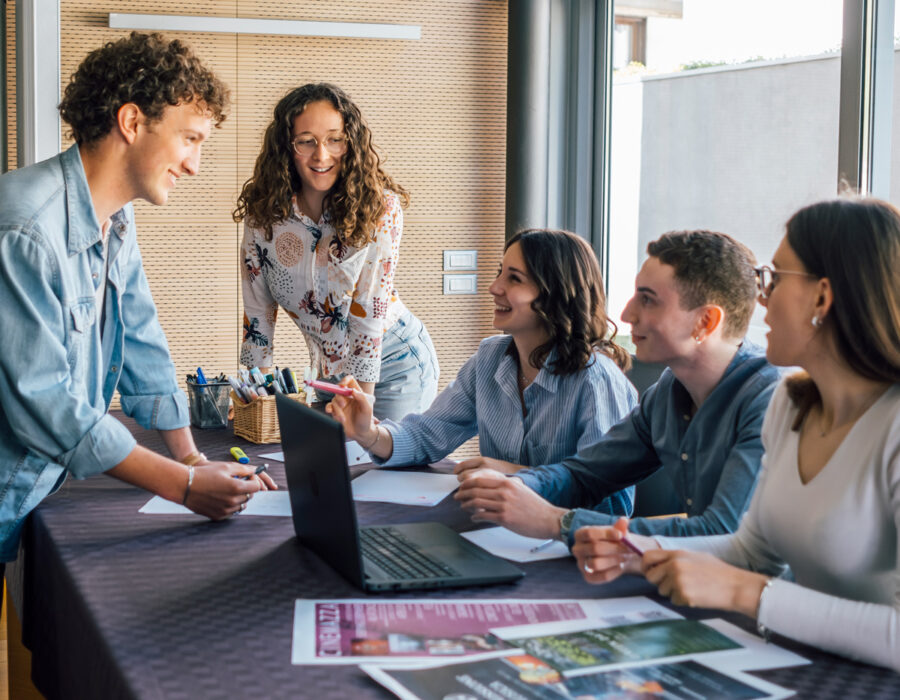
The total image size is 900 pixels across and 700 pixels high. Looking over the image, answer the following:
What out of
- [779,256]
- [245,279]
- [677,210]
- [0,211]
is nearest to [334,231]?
[245,279]

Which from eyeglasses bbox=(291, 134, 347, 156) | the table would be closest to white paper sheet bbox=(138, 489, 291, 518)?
the table

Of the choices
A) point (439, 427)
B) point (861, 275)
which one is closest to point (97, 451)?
point (439, 427)

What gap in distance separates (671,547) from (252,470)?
0.78 meters

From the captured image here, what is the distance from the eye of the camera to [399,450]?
2248 millimetres

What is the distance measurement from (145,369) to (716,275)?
1219mm

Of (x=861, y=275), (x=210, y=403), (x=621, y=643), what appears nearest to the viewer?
(x=621, y=643)

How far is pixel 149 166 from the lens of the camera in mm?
1824

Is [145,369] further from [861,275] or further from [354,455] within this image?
[861,275]

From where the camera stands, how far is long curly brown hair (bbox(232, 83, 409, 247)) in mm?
2695

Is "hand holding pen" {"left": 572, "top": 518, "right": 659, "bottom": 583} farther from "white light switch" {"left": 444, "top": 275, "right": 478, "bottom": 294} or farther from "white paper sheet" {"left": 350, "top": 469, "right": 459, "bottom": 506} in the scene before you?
"white light switch" {"left": 444, "top": 275, "right": 478, "bottom": 294}

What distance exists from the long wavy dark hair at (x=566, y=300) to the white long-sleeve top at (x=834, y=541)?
0.72 metres

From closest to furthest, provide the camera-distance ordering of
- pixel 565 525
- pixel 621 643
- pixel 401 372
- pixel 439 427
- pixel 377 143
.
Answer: pixel 621 643 < pixel 565 525 < pixel 439 427 < pixel 401 372 < pixel 377 143

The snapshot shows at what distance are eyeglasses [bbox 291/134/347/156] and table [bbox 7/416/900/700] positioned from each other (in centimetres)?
109

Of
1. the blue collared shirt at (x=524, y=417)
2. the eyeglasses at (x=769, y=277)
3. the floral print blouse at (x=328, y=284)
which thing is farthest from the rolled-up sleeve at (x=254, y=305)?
the eyeglasses at (x=769, y=277)
